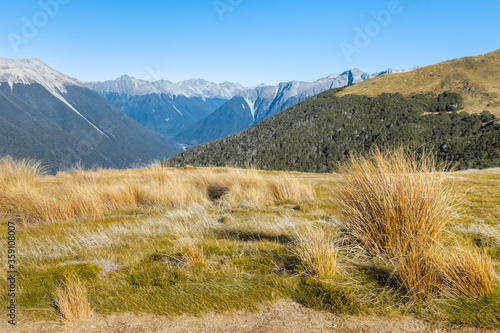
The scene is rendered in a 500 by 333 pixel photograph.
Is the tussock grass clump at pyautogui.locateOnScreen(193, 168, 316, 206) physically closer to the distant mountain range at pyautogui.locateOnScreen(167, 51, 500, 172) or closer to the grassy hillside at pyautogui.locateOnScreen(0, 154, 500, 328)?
the grassy hillside at pyautogui.locateOnScreen(0, 154, 500, 328)

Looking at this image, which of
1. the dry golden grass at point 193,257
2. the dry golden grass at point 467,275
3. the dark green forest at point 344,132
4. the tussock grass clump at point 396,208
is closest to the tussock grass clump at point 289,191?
the tussock grass clump at point 396,208

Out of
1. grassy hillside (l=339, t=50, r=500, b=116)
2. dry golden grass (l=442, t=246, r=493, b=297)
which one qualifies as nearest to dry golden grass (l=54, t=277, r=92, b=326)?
dry golden grass (l=442, t=246, r=493, b=297)

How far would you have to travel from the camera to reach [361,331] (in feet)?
10.3

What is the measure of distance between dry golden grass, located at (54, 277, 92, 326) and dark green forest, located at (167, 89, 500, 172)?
11499 centimetres

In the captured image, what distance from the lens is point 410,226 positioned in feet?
14.0

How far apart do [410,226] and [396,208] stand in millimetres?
343

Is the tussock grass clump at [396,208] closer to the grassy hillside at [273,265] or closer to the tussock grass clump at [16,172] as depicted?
the grassy hillside at [273,265]

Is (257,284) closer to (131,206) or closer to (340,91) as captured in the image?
(131,206)

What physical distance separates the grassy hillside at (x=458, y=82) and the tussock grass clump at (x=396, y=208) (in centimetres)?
16104

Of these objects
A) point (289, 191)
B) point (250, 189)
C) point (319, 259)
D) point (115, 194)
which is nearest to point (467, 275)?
point (319, 259)

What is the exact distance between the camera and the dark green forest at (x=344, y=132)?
123312mm

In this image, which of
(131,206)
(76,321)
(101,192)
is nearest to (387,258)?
(76,321)

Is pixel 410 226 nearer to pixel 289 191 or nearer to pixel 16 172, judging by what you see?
pixel 289 191

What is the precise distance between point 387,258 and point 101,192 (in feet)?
32.3
